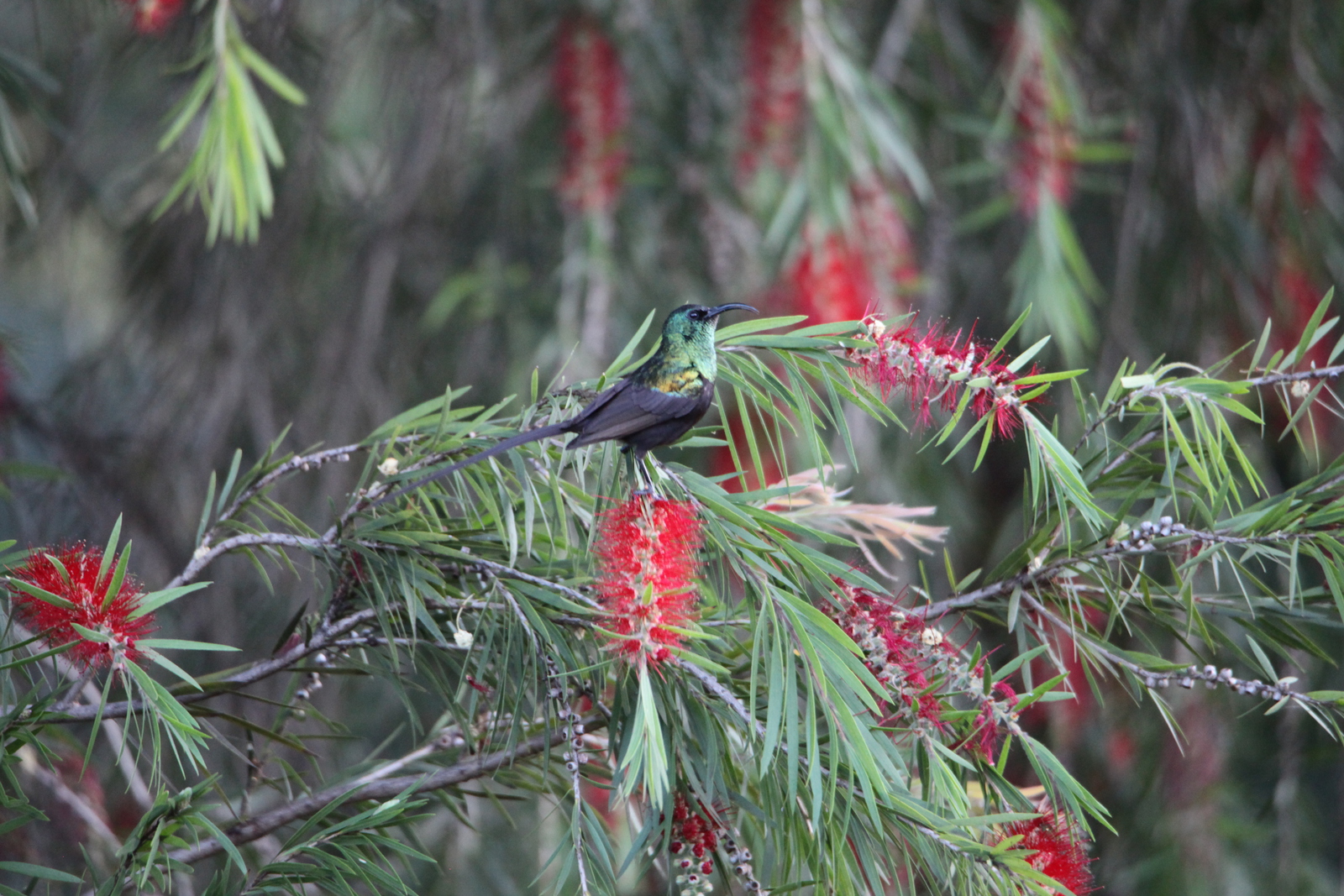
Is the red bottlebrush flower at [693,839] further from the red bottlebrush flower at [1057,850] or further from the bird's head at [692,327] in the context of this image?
the bird's head at [692,327]

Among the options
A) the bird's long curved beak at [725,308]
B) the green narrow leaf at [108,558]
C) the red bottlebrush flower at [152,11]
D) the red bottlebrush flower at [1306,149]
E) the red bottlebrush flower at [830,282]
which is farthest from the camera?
the red bottlebrush flower at [1306,149]

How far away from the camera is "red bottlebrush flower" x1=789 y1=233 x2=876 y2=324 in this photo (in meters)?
2.41

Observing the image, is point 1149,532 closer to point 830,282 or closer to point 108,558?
point 108,558

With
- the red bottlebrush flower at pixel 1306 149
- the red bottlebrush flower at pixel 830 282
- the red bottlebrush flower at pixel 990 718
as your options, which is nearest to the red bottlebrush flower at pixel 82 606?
the red bottlebrush flower at pixel 990 718

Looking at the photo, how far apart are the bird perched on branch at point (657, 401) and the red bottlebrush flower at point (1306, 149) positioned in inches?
84.2

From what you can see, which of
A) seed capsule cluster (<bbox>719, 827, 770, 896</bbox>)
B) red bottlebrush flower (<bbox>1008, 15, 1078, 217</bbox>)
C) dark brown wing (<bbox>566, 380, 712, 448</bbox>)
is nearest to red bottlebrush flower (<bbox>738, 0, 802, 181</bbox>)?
red bottlebrush flower (<bbox>1008, 15, 1078, 217</bbox>)

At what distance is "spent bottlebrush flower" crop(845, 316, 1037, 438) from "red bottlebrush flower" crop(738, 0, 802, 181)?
1582mm

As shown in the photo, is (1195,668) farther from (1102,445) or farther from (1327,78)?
(1327,78)

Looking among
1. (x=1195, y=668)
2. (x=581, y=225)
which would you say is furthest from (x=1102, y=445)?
(x=581, y=225)

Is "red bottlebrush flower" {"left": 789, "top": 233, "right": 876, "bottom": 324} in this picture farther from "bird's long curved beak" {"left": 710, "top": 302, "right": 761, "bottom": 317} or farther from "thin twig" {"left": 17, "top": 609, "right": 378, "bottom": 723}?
"thin twig" {"left": 17, "top": 609, "right": 378, "bottom": 723}

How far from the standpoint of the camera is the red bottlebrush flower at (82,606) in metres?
0.90

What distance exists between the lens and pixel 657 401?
113 cm

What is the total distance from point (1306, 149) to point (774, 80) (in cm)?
136

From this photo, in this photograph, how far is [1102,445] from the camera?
3.54ft
